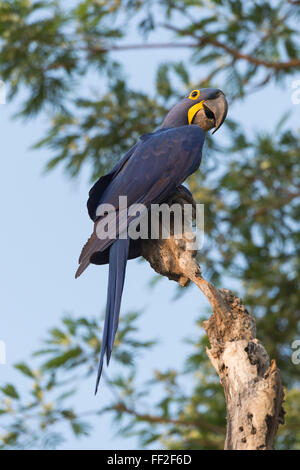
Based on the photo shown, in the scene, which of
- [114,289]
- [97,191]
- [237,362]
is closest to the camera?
[237,362]

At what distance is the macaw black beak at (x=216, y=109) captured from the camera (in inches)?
136

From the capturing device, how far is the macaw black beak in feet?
11.3

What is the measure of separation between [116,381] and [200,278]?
91.3 inches

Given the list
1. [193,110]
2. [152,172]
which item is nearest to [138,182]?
[152,172]

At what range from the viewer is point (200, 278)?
2.60m

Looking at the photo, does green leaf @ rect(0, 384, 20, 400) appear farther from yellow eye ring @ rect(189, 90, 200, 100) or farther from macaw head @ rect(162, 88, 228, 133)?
yellow eye ring @ rect(189, 90, 200, 100)

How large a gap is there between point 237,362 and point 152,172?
112 cm

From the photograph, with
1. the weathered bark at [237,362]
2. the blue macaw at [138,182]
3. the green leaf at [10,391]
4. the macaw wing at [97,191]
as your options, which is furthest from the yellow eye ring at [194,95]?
the green leaf at [10,391]

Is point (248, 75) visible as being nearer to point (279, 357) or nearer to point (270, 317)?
point (270, 317)

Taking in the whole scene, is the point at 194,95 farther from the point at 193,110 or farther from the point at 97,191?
the point at 97,191

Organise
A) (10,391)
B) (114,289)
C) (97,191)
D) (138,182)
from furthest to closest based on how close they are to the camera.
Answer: (10,391) → (97,191) → (138,182) → (114,289)

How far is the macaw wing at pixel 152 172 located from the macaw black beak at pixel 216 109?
0.28m

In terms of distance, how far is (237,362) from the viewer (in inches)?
90.3
